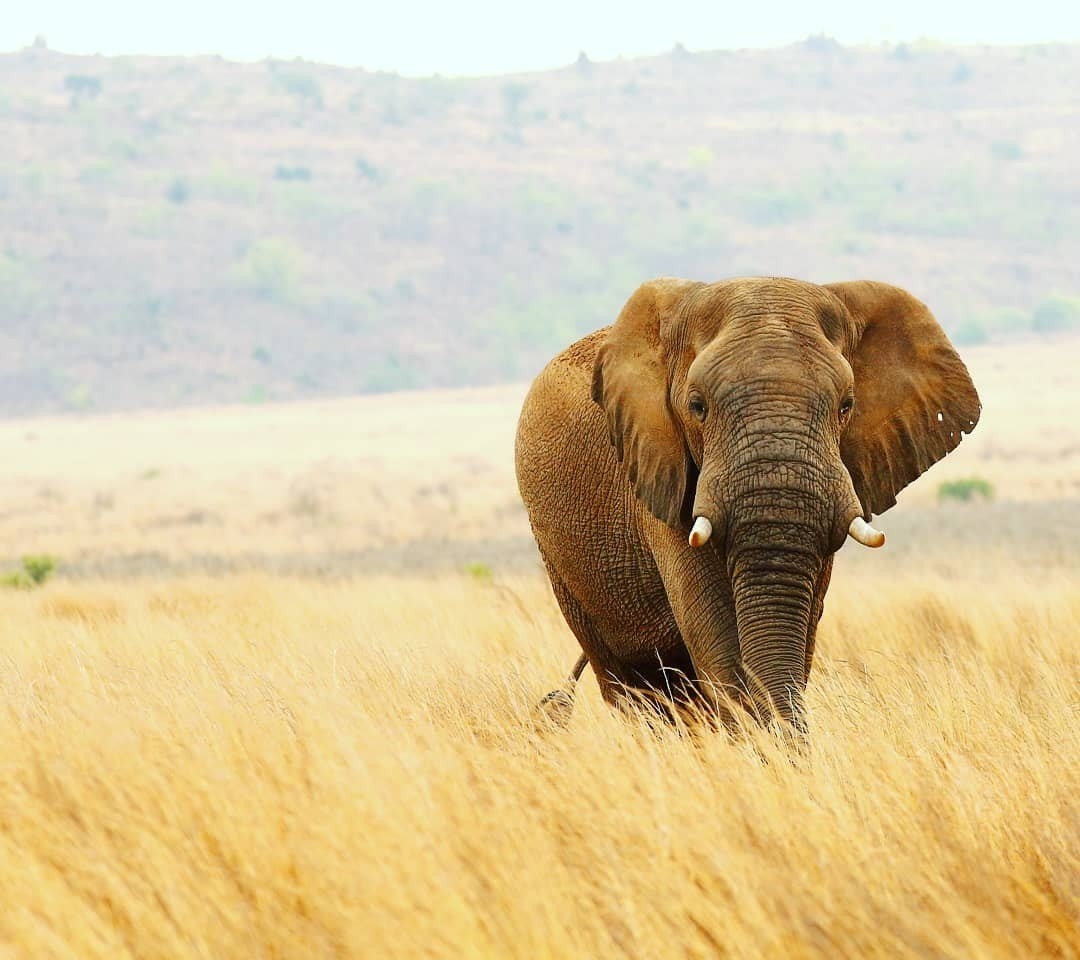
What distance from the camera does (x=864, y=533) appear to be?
17.8ft

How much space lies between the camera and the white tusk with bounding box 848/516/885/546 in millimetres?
5352

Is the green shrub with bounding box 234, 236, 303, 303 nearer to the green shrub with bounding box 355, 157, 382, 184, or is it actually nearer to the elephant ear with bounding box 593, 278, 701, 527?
the green shrub with bounding box 355, 157, 382, 184

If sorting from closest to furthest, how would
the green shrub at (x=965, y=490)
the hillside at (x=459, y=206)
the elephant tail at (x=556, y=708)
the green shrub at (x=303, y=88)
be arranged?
the elephant tail at (x=556, y=708) → the green shrub at (x=965, y=490) → the hillside at (x=459, y=206) → the green shrub at (x=303, y=88)

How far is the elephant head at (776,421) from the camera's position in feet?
18.1

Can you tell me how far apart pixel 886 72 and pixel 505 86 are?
38731mm

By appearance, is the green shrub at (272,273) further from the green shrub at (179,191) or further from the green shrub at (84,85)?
the green shrub at (84,85)

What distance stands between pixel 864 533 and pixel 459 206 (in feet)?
449

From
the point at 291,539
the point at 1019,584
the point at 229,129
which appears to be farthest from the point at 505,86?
the point at 1019,584

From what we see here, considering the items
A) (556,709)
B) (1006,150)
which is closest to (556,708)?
(556,709)

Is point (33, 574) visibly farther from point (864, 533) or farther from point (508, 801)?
point (508, 801)

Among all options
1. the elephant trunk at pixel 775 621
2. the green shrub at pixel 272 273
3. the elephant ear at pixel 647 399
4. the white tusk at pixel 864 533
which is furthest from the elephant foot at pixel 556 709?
the green shrub at pixel 272 273

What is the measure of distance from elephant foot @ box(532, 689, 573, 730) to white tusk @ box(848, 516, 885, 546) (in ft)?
4.77

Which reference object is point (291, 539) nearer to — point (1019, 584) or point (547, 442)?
point (1019, 584)

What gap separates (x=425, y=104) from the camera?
567ft
